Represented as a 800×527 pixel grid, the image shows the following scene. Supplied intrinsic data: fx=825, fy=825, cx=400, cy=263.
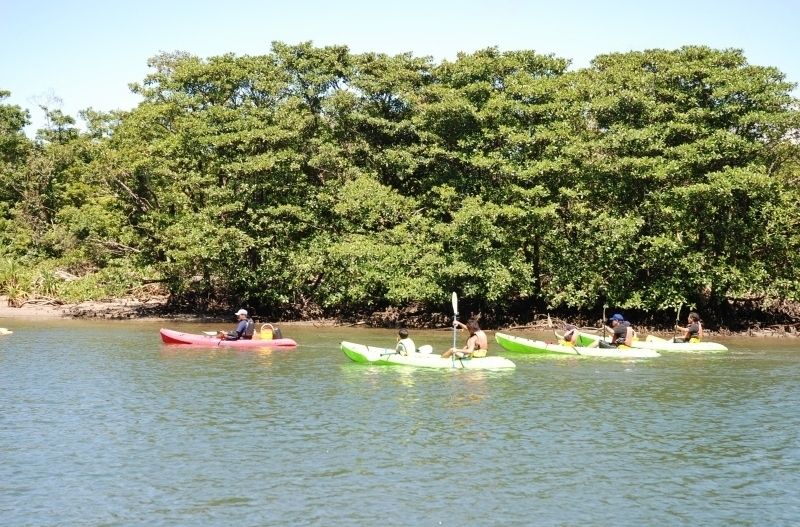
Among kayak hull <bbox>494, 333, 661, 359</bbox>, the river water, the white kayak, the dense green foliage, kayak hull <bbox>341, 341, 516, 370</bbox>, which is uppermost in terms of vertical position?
the dense green foliage

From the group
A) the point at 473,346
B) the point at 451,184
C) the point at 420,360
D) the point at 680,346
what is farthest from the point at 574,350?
the point at 451,184

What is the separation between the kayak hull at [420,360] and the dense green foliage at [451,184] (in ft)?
33.0

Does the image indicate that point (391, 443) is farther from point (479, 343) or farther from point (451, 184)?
point (451, 184)

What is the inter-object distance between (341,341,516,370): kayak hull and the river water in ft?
1.57

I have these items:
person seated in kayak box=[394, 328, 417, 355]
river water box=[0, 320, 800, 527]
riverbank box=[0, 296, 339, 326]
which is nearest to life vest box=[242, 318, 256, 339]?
river water box=[0, 320, 800, 527]

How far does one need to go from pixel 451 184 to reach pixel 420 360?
14556 millimetres

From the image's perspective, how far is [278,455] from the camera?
14.2m

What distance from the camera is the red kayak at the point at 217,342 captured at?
94.2 ft

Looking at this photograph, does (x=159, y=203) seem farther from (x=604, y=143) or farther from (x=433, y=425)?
(x=433, y=425)

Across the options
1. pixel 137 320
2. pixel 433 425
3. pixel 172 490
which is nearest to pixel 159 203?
pixel 137 320

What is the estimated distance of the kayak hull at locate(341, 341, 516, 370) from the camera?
78.4 feet

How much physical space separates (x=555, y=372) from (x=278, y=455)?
12.0 meters

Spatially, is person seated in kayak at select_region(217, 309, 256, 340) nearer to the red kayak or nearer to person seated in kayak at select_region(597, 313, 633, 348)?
the red kayak

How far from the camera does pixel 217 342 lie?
2892 cm
